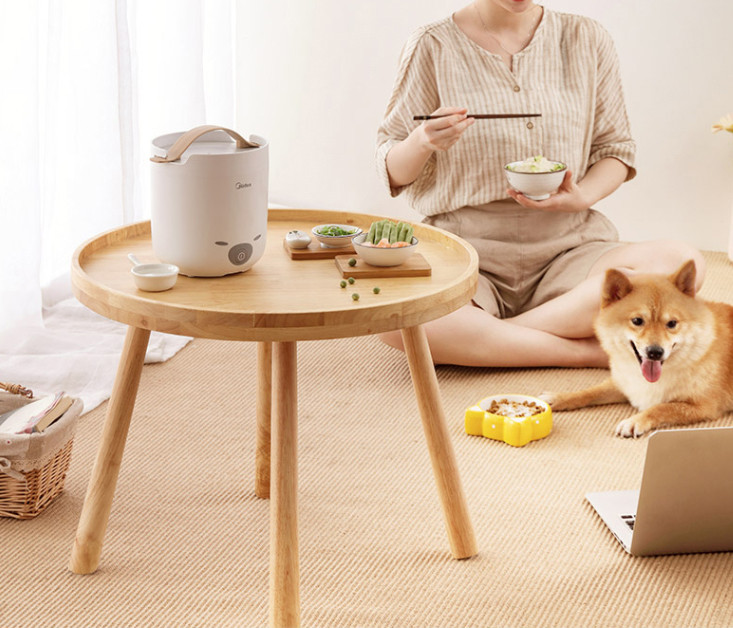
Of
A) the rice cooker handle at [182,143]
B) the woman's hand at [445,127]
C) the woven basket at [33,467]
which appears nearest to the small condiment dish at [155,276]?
the rice cooker handle at [182,143]

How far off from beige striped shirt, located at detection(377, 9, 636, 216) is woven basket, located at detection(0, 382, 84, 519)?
0.91 metres

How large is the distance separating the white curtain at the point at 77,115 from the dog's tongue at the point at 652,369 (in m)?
1.37

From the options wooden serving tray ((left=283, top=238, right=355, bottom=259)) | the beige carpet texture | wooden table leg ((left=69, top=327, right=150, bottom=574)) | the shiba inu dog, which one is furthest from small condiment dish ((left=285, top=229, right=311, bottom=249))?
the shiba inu dog

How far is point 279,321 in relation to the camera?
3.31ft

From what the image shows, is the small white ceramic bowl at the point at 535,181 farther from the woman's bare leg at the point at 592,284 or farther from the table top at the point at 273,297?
the table top at the point at 273,297

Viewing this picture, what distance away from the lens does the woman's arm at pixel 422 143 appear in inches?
68.2

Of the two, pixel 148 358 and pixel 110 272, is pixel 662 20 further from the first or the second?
pixel 110 272

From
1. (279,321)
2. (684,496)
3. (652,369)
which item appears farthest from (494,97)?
(279,321)

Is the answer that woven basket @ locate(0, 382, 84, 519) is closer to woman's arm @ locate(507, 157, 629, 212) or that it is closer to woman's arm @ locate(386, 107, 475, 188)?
woman's arm @ locate(386, 107, 475, 188)

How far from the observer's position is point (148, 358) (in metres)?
2.01

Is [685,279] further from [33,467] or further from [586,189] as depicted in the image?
[33,467]

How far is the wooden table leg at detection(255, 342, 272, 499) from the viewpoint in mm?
1399

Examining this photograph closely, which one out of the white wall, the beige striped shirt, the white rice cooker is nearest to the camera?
the white rice cooker

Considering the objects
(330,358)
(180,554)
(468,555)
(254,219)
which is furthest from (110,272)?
(330,358)
